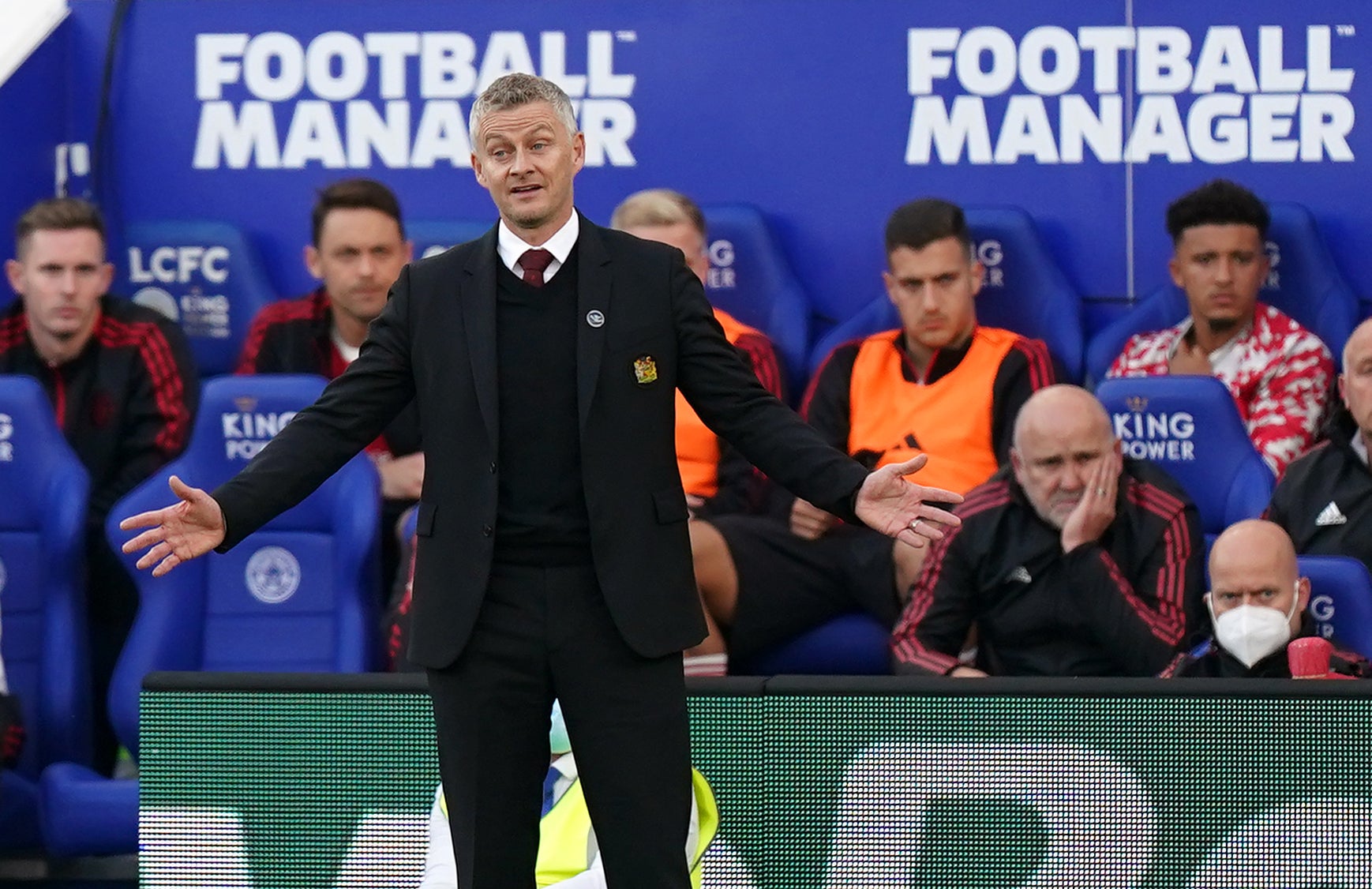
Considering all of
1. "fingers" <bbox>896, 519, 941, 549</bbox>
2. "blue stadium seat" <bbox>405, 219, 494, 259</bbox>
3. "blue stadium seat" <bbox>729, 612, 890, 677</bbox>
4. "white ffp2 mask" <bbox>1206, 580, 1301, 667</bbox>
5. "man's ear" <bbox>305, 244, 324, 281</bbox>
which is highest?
"blue stadium seat" <bbox>405, 219, 494, 259</bbox>

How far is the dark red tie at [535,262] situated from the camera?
3.14 m

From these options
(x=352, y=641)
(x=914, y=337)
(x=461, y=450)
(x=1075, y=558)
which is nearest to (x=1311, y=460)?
(x=1075, y=558)

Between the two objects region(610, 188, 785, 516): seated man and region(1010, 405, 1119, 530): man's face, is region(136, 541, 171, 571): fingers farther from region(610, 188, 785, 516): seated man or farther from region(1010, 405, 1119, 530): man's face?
region(610, 188, 785, 516): seated man

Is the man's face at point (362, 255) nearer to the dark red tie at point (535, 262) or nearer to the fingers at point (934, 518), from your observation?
the dark red tie at point (535, 262)

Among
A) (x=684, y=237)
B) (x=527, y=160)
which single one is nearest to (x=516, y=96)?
(x=527, y=160)

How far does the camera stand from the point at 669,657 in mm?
3174

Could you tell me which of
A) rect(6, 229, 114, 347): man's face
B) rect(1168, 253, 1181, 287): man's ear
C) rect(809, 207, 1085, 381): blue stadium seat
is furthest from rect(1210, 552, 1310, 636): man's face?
rect(6, 229, 114, 347): man's face

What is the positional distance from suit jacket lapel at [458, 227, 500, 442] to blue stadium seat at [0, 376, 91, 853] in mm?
2901

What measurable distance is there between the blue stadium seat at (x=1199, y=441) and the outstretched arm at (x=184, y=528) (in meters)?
3.16

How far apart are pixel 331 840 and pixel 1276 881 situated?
1.77 m

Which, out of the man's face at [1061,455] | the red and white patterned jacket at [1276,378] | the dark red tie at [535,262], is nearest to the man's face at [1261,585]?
the man's face at [1061,455]

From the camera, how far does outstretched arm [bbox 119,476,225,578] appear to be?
307cm

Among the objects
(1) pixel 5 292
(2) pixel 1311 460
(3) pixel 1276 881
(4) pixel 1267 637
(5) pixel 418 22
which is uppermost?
(5) pixel 418 22

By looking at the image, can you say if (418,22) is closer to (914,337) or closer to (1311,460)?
(914,337)
